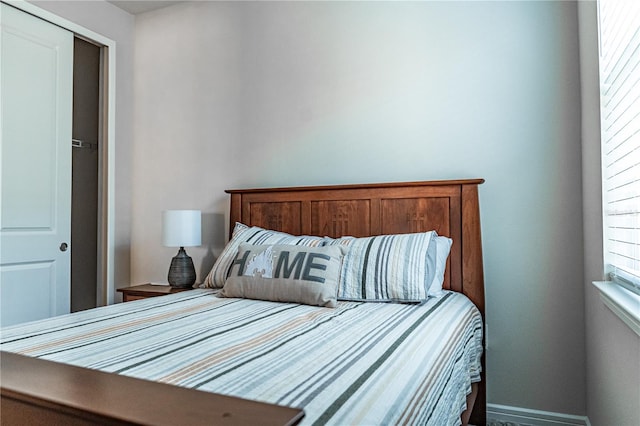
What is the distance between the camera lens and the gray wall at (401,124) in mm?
2281

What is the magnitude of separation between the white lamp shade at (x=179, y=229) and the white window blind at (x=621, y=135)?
220 centimetres

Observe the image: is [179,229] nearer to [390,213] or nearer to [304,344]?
[390,213]

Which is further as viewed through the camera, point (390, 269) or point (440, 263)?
point (440, 263)

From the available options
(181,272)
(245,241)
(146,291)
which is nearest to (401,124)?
(245,241)

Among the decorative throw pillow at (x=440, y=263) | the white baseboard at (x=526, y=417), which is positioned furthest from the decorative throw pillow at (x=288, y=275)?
the white baseboard at (x=526, y=417)

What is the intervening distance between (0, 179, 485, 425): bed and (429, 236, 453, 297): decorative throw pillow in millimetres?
57

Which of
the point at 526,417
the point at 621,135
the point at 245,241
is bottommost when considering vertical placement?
the point at 526,417

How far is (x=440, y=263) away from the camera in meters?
2.22

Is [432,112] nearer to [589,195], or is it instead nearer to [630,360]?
[589,195]

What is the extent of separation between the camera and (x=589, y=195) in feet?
6.70

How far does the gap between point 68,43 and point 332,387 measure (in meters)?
3.04

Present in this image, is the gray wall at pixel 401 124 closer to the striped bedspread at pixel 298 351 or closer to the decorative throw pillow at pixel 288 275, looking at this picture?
the striped bedspread at pixel 298 351

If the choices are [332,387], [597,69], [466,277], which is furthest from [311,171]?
[332,387]

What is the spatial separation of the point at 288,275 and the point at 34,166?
1.89 meters
